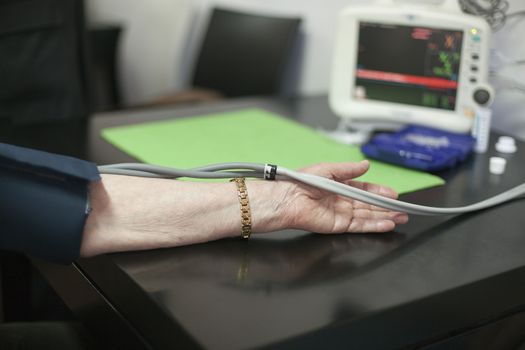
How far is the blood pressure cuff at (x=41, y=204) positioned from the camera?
2.69 feet

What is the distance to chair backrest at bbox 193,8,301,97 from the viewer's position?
211 cm

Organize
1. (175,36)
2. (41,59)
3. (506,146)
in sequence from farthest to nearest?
(175,36) → (41,59) → (506,146)

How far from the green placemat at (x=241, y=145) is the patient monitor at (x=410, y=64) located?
0.41 feet

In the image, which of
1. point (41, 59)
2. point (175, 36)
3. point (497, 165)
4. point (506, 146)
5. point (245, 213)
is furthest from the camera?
point (175, 36)

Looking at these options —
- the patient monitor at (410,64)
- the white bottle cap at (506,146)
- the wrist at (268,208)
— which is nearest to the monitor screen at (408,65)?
the patient monitor at (410,64)

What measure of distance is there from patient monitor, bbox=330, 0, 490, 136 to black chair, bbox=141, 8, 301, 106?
666 mm

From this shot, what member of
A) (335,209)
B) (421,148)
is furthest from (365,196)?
(421,148)

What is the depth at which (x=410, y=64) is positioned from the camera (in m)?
1.37

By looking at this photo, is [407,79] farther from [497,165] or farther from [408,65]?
[497,165]

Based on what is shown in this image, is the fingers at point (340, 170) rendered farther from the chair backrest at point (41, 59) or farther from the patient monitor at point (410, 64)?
the chair backrest at point (41, 59)

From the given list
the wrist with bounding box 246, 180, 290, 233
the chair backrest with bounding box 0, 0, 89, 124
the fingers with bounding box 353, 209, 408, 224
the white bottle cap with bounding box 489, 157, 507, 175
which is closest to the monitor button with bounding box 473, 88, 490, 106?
the white bottle cap with bounding box 489, 157, 507, 175

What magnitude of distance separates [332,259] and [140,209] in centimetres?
27

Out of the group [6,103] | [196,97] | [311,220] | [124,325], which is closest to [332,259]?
[311,220]

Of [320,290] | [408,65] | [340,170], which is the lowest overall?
[320,290]
